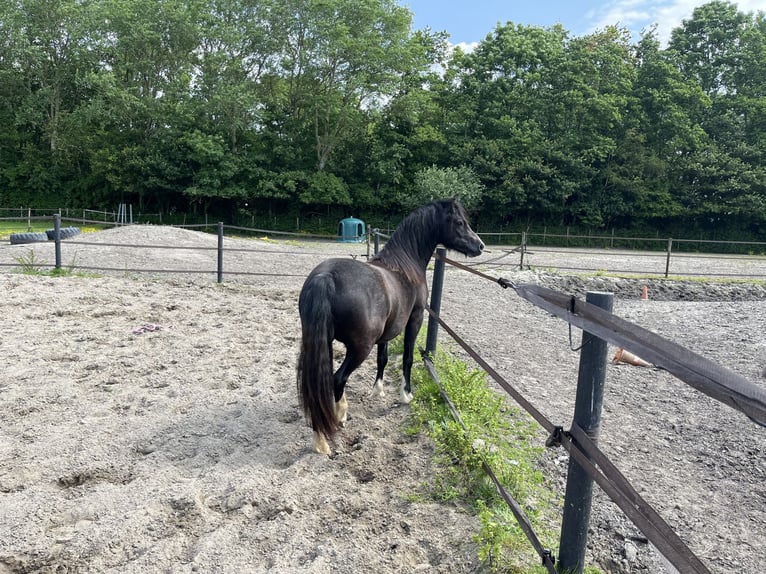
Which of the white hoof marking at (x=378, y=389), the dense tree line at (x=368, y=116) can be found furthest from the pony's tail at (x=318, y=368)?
the dense tree line at (x=368, y=116)

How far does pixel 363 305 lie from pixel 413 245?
95 centimetres

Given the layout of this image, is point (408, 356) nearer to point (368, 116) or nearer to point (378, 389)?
point (378, 389)

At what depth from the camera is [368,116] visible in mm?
31094

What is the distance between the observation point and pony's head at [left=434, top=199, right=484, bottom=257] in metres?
3.74

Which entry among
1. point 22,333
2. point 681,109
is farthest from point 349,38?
point 22,333

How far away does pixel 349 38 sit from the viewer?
2725 centimetres

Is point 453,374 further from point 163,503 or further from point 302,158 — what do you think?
point 302,158

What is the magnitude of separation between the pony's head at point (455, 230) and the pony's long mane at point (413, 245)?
69 millimetres

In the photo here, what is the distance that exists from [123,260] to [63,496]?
9.77 m

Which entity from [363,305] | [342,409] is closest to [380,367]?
[342,409]

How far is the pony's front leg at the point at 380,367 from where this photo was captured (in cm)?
359

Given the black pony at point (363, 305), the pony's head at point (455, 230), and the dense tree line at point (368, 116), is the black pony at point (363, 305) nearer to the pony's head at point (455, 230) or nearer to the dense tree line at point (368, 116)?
the pony's head at point (455, 230)

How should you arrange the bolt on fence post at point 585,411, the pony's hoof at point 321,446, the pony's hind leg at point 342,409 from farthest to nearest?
1. the pony's hind leg at point 342,409
2. the pony's hoof at point 321,446
3. the bolt on fence post at point 585,411

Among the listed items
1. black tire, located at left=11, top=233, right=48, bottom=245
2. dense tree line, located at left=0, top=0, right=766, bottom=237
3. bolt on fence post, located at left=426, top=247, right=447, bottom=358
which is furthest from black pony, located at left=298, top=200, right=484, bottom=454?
dense tree line, located at left=0, top=0, right=766, bottom=237
